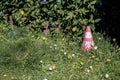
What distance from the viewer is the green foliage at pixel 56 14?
498cm

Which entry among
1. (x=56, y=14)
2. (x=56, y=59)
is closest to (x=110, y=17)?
(x=56, y=14)

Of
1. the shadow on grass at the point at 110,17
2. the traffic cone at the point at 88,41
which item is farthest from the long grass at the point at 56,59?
the shadow on grass at the point at 110,17

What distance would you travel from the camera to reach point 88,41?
4.76 meters

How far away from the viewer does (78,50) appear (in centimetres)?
480

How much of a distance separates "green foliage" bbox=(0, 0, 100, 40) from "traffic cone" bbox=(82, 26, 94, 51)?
0.75 feet

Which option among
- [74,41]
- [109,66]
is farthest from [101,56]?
[74,41]

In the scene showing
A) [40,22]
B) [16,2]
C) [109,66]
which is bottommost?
[109,66]

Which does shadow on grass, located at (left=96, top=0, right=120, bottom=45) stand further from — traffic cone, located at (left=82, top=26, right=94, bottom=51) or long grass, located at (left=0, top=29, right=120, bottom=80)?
traffic cone, located at (left=82, top=26, right=94, bottom=51)

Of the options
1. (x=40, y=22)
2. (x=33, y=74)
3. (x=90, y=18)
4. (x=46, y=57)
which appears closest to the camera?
(x=33, y=74)

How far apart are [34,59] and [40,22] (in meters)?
1.00

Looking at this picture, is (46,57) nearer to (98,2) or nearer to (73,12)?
(73,12)

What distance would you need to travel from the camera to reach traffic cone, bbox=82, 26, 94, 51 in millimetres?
4750

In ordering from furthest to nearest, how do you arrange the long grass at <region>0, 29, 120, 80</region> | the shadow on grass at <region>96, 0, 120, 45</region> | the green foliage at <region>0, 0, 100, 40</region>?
1. the shadow on grass at <region>96, 0, 120, 45</region>
2. the green foliage at <region>0, 0, 100, 40</region>
3. the long grass at <region>0, 29, 120, 80</region>

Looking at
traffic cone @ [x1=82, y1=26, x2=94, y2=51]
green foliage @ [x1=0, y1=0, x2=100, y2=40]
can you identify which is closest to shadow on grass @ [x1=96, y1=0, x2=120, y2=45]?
green foliage @ [x1=0, y1=0, x2=100, y2=40]
